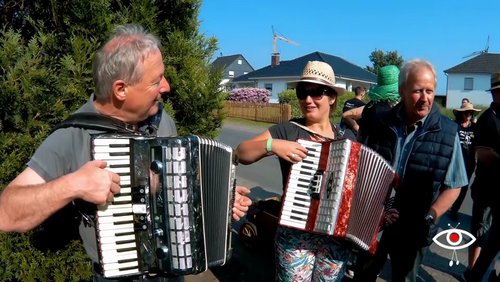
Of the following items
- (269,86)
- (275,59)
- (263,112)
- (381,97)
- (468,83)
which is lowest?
(263,112)

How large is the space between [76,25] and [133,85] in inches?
54.5

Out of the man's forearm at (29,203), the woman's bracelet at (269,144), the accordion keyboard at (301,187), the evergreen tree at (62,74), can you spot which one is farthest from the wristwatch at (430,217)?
the man's forearm at (29,203)

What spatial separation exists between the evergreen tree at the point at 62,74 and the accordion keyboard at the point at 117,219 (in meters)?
1.24

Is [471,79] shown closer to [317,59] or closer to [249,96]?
[317,59]

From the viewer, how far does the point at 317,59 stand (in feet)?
113

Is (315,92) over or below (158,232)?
over

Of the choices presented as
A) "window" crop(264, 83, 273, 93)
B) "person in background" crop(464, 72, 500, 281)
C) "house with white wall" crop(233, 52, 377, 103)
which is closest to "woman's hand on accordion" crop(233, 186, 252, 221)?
"person in background" crop(464, 72, 500, 281)

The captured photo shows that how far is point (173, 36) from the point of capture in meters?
3.17

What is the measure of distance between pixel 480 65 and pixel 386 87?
4272 centimetres

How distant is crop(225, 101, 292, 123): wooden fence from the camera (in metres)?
22.1

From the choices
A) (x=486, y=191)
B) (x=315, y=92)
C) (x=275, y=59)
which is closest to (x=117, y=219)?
(x=315, y=92)

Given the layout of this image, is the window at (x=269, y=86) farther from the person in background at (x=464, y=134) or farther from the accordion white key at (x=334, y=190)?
the accordion white key at (x=334, y=190)

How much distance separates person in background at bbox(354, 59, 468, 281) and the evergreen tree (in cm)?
144

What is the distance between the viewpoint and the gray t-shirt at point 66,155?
1.62 metres
